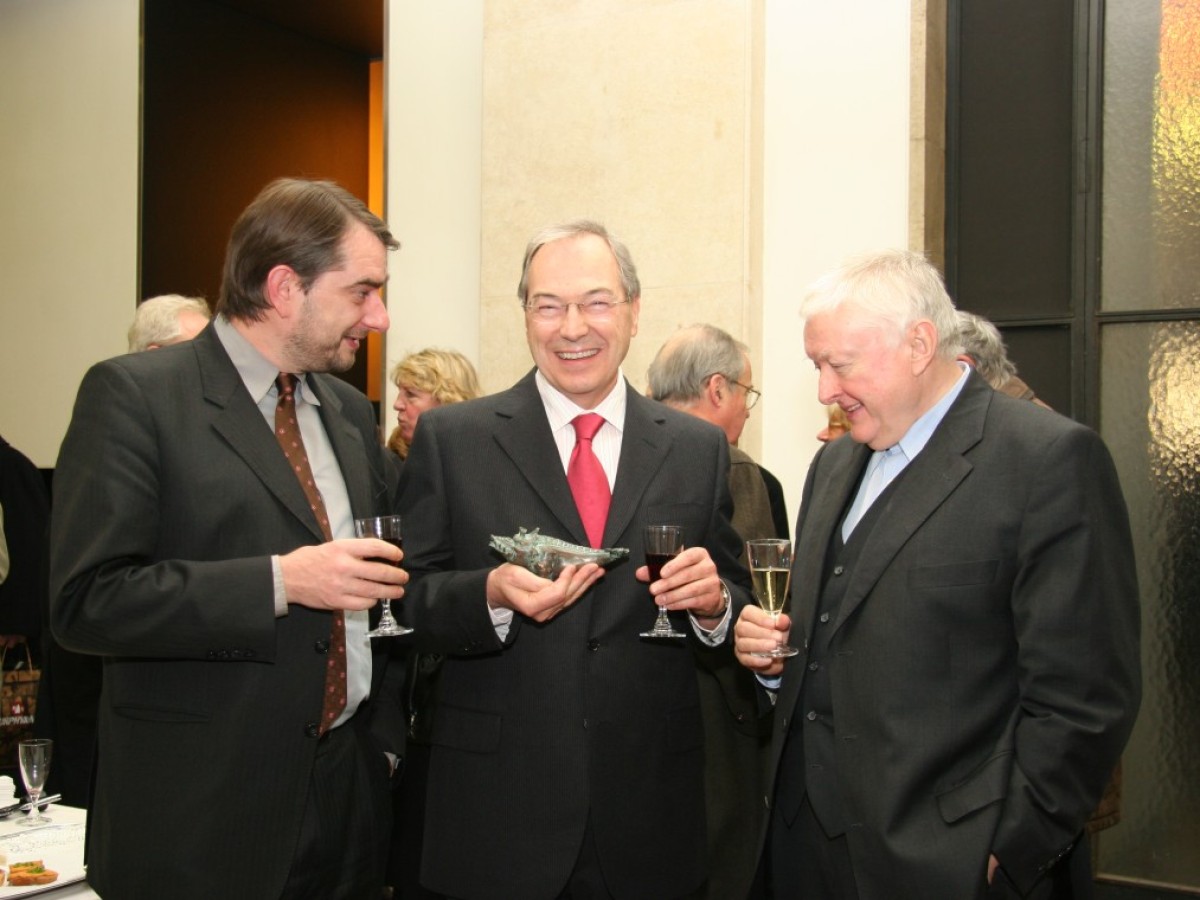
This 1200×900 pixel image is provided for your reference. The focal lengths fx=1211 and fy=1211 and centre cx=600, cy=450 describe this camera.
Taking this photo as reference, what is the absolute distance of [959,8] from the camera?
4.80 meters

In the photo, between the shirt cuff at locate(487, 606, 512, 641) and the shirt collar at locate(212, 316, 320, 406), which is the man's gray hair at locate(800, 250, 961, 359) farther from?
the shirt collar at locate(212, 316, 320, 406)

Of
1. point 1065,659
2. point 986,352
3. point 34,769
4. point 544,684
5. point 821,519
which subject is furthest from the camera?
point 986,352

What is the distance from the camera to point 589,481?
2.52 m

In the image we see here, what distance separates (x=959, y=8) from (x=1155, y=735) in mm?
2897

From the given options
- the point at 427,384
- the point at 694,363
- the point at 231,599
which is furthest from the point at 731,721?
the point at 427,384

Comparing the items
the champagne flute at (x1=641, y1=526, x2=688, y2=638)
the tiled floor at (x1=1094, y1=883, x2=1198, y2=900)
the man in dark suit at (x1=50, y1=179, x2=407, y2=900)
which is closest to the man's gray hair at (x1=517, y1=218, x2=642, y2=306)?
the man in dark suit at (x1=50, y1=179, x2=407, y2=900)

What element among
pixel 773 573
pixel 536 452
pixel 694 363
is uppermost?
pixel 694 363

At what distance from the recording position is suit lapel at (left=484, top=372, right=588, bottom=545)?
2.42 meters

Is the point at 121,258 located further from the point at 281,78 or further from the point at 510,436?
the point at 510,436

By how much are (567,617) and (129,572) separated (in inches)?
32.2

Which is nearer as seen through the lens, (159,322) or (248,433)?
(248,433)

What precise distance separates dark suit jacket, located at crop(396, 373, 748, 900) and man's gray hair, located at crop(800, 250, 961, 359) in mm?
490

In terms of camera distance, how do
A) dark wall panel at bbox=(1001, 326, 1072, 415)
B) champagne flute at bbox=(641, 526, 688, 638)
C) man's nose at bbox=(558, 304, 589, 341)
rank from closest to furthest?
champagne flute at bbox=(641, 526, 688, 638) < man's nose at bbox=(558, 304, 589, 341) < dark wall panel at bbox=(1001, 326, 1072, 415)

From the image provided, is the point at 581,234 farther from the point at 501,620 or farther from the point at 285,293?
the point at 501,620
